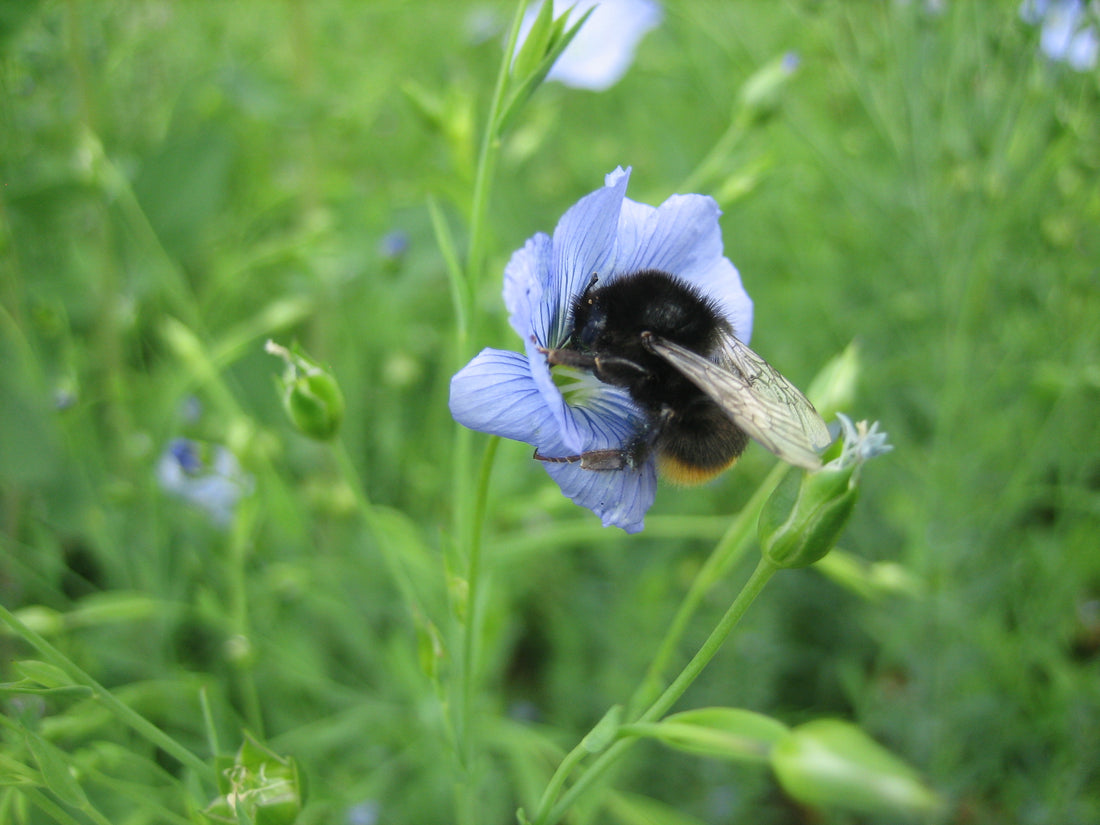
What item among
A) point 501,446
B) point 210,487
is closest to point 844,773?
point 501,446

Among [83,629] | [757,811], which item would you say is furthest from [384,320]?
[757,811]

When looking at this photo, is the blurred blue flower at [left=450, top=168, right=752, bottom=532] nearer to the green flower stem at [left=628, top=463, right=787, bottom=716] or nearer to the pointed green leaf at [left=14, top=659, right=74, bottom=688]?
the green flower stem at [left=628, top=463, right=787, bottom=716]

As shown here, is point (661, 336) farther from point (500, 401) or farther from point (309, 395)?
point (309, 395)

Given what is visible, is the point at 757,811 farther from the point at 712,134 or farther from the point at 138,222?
the point at 712,134

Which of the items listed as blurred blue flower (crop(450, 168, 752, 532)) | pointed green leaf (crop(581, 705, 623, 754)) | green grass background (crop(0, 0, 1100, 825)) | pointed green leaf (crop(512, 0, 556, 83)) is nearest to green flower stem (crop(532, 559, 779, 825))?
pointed green leaf (crop(581, 705, 623, 754))

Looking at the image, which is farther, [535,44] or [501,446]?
[501,446]

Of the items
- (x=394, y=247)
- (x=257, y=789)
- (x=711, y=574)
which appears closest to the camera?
(x=257, y=789)
